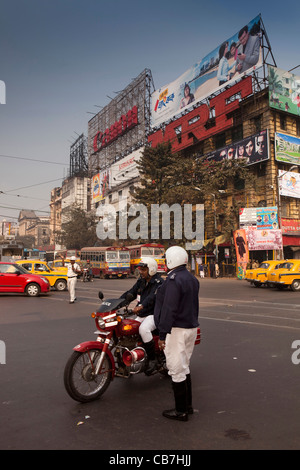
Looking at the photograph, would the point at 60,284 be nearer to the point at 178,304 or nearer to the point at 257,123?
the point at 178,304

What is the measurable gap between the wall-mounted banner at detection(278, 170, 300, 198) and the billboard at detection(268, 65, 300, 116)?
6.23m

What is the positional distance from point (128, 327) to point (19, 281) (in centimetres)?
1312

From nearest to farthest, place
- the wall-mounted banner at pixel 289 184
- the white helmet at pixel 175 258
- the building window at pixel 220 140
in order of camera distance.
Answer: the white helmet at pixel 175 258 < the wall-mounted banner at pixel 289 184 < the building window at pixel 220 140

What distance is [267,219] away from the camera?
29.8 metres

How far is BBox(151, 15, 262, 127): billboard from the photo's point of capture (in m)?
35.4

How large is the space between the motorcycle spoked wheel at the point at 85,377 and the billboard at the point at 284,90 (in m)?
34.6

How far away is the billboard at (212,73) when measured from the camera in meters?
35.4

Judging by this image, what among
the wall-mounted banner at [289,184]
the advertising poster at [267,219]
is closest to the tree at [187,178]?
the wall-mounted banner at [289,184]

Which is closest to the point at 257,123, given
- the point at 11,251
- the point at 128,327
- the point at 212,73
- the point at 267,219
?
the point at 212,73

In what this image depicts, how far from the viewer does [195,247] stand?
38188 millimetres

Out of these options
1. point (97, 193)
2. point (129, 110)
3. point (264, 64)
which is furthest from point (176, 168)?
point (97, 193)

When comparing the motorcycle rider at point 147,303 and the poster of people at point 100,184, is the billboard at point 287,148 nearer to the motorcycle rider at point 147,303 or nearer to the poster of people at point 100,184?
the motorcycle rider at point 147,303

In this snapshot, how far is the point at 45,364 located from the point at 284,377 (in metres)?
3.57

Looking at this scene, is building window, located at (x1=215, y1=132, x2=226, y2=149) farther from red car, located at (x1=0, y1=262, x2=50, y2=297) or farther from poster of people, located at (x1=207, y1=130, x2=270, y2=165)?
red car, located at (x1=0, y1=262, x2=50, y2=297)
